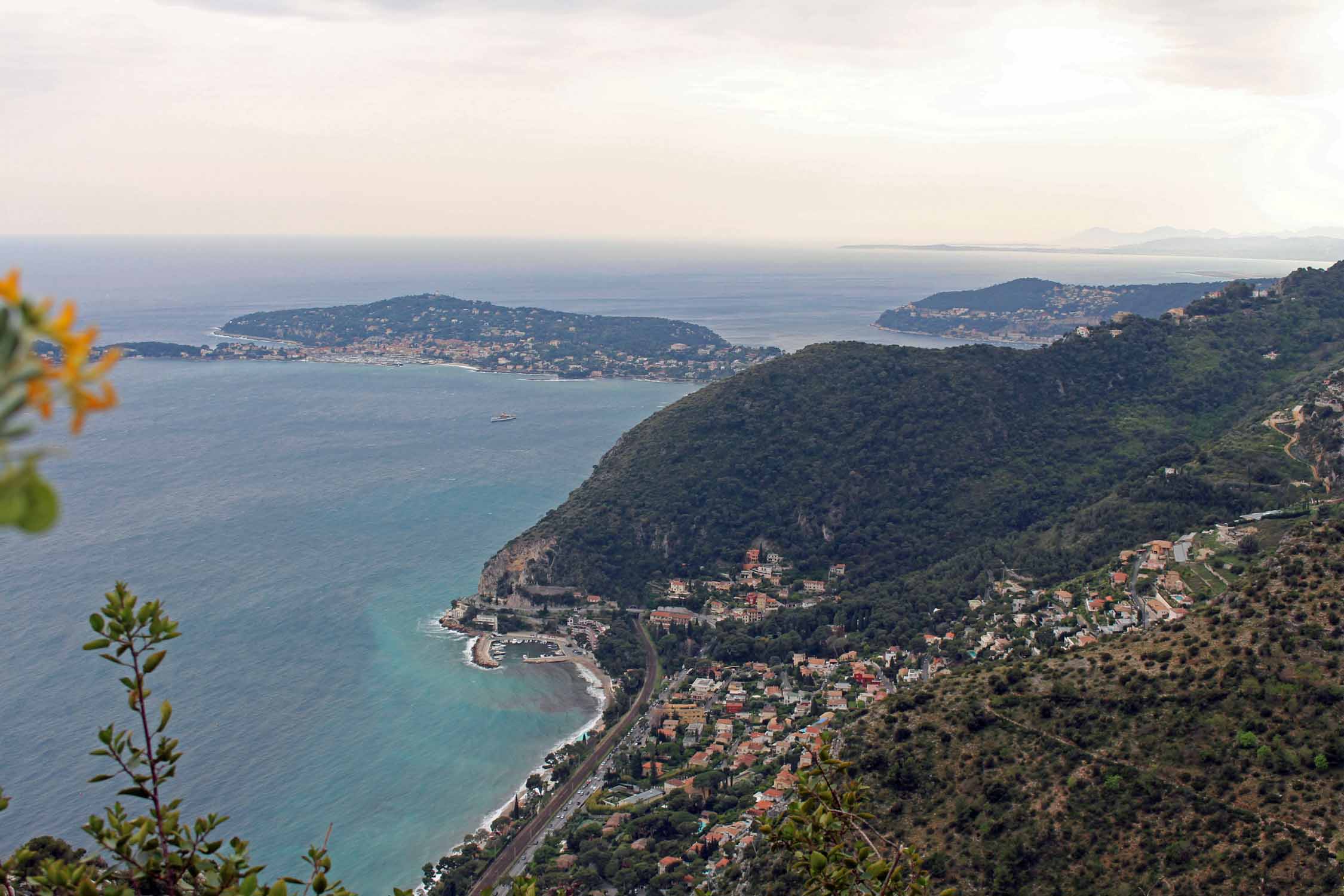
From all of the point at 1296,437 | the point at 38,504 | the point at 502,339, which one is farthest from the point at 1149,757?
the point at 502,339

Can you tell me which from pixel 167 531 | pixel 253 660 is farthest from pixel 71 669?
pixel 167 531

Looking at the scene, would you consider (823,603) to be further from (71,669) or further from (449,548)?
(71,669)

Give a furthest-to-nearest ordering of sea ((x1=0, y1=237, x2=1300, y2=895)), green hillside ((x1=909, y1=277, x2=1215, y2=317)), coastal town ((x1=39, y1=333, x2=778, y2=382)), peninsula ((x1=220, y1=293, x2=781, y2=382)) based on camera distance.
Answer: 1. green hillside ((x1=909, y1=277, x2=1215, y2=317))
2. peninsula ((x1=220, y1=293, x2=781, y2=382))
3. coastal town ((x1=39, y1=333, x2=778, y2=382))
4. sea ((x1=0, y1=237, x2=1300, y2=895))

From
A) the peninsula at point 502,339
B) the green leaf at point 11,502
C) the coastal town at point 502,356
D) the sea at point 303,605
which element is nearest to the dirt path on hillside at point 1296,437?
the sea at point 303,605

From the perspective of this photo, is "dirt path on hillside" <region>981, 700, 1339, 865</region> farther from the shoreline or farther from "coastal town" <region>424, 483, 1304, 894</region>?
the shoreline

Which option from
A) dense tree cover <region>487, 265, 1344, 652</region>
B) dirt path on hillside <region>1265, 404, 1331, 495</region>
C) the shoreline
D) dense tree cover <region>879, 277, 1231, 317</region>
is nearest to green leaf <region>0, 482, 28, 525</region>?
the shoreline

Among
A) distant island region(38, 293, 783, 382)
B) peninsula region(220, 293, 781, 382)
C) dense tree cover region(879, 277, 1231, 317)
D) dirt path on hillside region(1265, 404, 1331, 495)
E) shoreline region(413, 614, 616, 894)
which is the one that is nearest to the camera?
shoreline region(413, 614, 616, 894)
